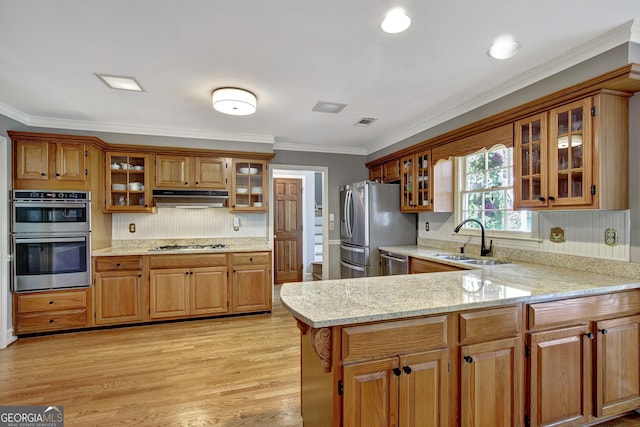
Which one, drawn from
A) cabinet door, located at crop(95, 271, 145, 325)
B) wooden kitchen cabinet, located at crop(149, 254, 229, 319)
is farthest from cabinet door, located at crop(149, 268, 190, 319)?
cabinet door, located at crop(95, 271, 145, 325)

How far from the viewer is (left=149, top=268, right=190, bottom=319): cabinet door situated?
12.0ft

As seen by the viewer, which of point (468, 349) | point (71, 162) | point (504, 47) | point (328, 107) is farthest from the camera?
point (71, 162)

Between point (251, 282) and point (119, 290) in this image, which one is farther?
point (251, 282)

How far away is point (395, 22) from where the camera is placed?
181 centimetres

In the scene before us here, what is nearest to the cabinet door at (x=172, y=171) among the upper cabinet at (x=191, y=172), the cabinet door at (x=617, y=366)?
the upper cabinet at (x=191, y=172)

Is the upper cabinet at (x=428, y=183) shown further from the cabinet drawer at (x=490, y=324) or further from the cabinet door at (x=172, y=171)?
the cabinet door at (x=172, y=171)

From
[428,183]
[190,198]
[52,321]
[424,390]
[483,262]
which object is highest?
[428,183]

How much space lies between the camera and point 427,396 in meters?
1.46

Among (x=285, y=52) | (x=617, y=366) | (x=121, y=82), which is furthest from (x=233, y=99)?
(x=617, y=366)

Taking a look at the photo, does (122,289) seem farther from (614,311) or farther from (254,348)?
(614,311)

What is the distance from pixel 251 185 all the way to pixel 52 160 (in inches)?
86.5

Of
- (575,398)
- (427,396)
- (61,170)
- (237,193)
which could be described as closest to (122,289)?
(61,170)

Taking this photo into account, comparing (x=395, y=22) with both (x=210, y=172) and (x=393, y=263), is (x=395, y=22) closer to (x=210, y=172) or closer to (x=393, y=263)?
(x=393, y=263)

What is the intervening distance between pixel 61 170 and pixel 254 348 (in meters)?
2.87
